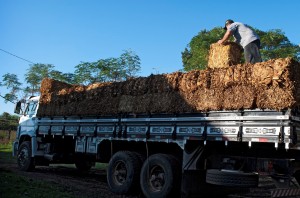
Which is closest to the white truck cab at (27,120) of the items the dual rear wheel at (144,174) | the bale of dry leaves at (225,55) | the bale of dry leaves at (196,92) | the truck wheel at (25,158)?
the truck wheel at (25,158)

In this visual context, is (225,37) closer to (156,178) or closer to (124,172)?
(156,178)

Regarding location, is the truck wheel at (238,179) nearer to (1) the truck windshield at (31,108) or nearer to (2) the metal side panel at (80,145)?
(2) the metal side panel at (80,145)

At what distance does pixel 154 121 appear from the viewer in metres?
9.84

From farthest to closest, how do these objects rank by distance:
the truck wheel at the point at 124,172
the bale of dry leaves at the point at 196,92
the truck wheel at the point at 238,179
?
the truck wheel at the point at 124,172
the truck wheel at the point at 238,179
the bale of dry leaves at the point at 196,92

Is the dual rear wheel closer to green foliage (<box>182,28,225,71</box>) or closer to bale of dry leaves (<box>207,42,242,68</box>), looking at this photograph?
bale of dry leaves (<box>207,42,242,68</box>)

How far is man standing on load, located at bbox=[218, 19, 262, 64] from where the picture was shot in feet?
33.4

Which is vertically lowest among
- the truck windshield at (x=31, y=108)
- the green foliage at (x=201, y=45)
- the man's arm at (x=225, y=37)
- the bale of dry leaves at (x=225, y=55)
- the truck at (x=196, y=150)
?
the truck at (x=196, y=150)

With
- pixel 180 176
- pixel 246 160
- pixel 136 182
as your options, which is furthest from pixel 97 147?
pixel 246 160

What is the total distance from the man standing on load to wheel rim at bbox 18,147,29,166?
896cm

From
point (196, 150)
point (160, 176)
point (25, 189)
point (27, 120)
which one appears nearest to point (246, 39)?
point (196, 150)

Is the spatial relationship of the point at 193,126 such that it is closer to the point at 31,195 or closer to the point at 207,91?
the point at 207,91

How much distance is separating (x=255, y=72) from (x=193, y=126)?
6.48ft

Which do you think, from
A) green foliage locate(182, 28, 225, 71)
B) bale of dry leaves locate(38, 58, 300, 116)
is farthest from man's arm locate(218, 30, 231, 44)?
green foliage locate(182, 28, 225, 71)

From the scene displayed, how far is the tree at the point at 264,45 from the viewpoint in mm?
27969
